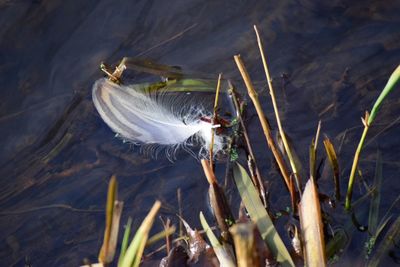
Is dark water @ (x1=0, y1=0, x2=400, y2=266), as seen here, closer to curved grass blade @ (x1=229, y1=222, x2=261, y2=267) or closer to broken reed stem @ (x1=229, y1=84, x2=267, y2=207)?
broken reed stem @ (x1=229, y1=84, x2=267, y2=207)

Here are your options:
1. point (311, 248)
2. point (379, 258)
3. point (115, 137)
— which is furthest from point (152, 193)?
point (379, 258)

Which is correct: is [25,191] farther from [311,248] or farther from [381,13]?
[381,13]

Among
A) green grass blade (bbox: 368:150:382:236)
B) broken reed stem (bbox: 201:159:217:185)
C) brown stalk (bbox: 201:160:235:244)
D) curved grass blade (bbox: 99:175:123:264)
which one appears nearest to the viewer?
curved grass blade (bbox: 99:175:123:264)

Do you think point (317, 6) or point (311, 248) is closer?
point (311, 248)

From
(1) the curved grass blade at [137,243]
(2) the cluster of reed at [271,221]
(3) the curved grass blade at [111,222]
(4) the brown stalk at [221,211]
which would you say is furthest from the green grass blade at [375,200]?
(3) the curved grass blade at [111,222]

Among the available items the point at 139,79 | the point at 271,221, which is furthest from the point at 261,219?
the point at 139,79

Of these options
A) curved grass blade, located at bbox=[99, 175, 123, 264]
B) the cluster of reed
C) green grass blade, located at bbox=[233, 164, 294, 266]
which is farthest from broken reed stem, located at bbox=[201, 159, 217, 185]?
curved grass blade, located at bbox=[99, 175, 123, 264]

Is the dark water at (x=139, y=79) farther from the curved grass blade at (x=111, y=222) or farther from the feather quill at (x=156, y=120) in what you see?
the curved grass blade at (x=111, y=222)
